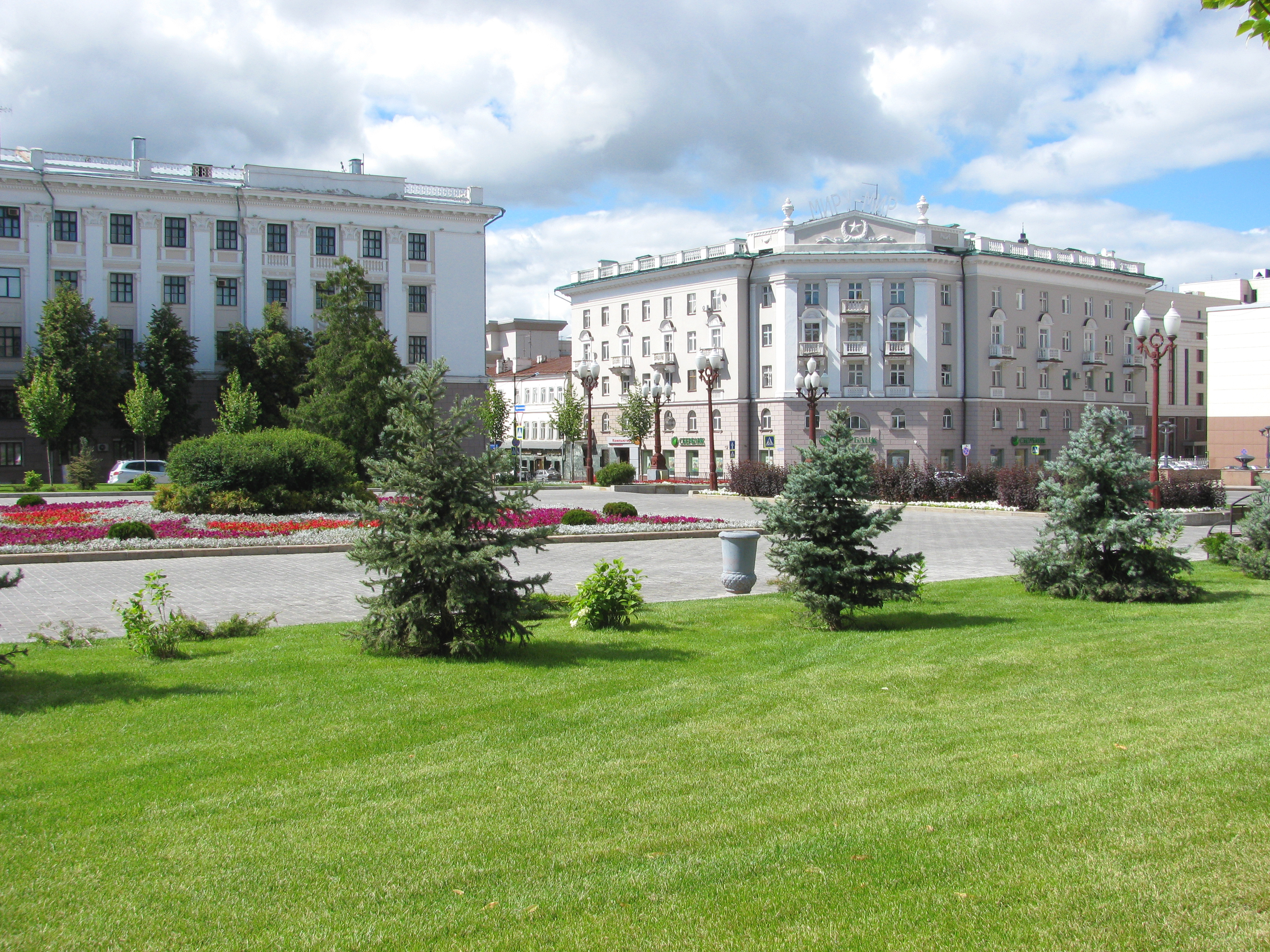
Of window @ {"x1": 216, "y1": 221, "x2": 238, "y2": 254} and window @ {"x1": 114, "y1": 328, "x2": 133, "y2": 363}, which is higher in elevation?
window @ {"x1": 216, "y1": 221, "x2": 238, "y2": 254}

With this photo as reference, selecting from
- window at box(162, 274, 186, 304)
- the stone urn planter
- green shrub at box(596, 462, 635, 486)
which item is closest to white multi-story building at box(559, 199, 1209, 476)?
green shrub at box(596, 462, 635, 486)

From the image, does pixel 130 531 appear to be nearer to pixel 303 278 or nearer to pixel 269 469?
pixel 269 469

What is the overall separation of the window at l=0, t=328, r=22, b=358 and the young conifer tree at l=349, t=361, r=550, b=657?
49.2m

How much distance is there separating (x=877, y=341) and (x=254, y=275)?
37858mm

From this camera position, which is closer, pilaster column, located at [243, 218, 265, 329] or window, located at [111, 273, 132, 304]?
window, located at [111, 273, 132, 304]

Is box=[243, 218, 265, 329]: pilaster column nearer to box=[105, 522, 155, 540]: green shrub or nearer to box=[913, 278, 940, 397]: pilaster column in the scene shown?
box=[105, 522, 155, 540]: green shrub

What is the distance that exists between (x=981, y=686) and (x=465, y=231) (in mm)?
51113

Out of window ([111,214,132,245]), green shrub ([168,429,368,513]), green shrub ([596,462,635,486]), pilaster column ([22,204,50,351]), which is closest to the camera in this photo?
green shrub ([168,429,368,513])

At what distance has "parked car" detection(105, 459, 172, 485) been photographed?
43750 mm

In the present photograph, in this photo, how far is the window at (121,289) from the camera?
50219mm

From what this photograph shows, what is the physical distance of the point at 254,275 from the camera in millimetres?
51812

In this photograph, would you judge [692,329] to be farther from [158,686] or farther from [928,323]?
[158,686]

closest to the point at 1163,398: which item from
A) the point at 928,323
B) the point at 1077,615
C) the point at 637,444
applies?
the point at 928,323

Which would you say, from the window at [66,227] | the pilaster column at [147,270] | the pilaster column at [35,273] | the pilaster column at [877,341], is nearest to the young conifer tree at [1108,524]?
the pilaster column at [147,270]
